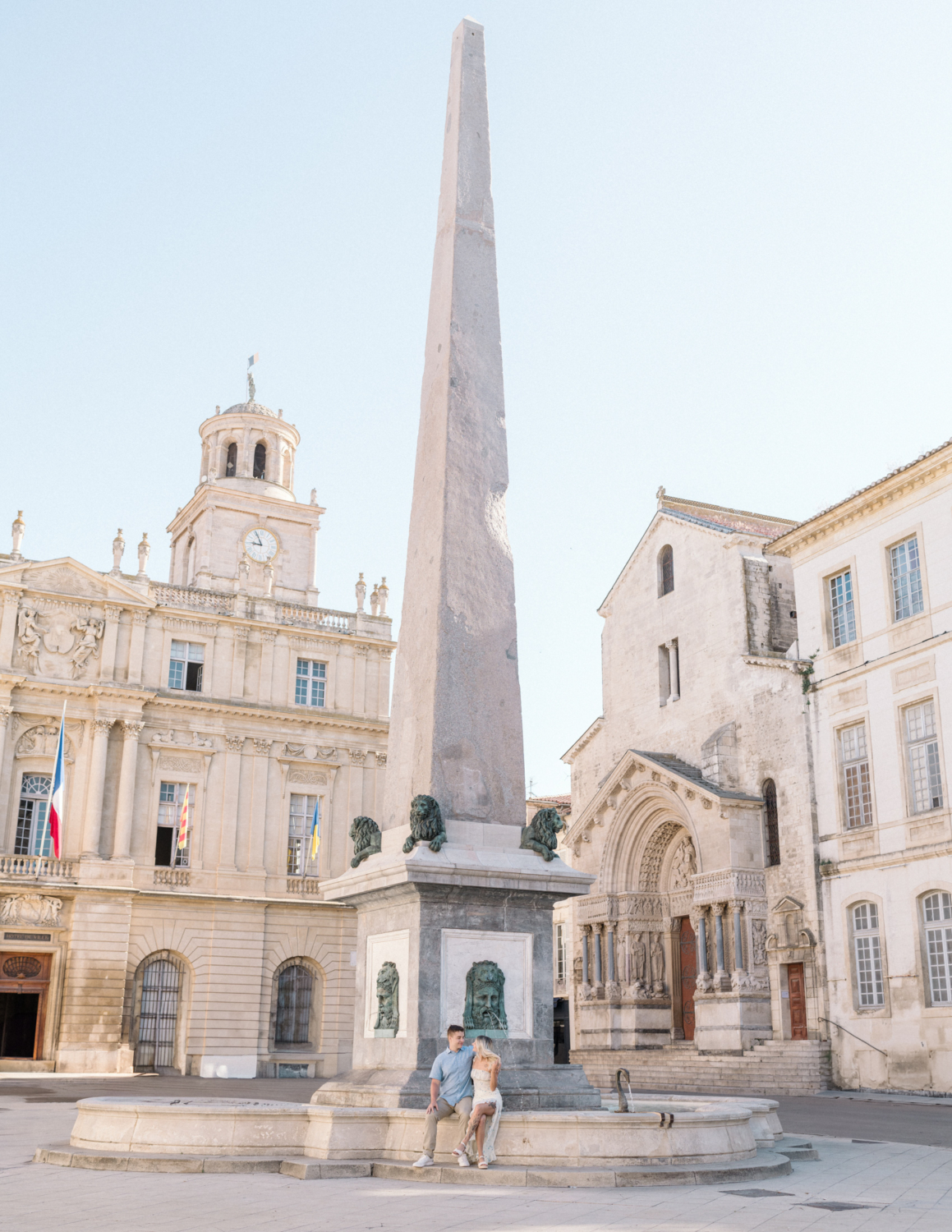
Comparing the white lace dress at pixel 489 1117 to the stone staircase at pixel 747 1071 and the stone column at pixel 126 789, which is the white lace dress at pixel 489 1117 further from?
the stone column at pixel 126 789

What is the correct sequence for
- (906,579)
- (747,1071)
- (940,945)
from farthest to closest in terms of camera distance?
(747,1071), (906,579), (940,945)

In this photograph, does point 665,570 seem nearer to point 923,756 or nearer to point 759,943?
point 759,943

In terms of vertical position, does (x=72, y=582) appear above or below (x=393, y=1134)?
above

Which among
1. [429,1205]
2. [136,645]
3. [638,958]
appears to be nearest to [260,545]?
[136,645]

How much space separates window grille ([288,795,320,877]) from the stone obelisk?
25.8 m

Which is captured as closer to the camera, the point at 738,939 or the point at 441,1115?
the point at 441,1115

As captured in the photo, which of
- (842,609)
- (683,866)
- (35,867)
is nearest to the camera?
(842,609)

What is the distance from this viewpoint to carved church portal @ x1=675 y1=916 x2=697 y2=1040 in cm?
2981

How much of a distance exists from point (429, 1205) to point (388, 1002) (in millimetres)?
2435

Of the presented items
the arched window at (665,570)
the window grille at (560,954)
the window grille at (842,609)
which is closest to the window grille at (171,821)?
the window grille at (560,954)

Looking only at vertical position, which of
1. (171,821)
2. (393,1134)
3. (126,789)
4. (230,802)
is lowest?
(393,1134)

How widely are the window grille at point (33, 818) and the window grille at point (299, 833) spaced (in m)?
6.71

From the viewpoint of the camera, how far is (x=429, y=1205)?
731 cm

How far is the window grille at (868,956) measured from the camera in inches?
924
